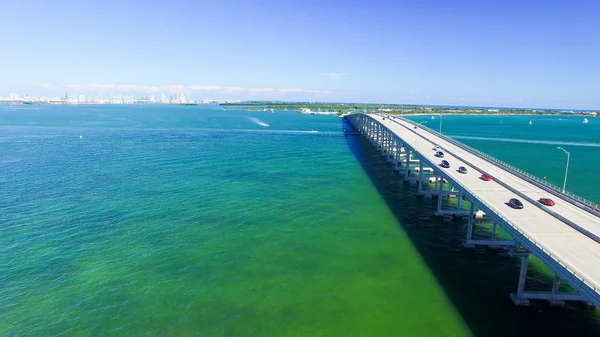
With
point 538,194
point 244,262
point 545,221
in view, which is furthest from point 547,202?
point 244,262

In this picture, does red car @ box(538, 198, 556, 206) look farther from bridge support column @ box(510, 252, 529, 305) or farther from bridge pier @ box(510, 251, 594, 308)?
bridge support column @ box(510, 252, 529, 305)

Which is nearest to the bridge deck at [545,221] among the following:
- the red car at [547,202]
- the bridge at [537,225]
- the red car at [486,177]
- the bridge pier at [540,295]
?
the bridge at [537,225]

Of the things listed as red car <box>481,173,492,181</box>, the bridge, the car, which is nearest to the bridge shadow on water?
the bridge

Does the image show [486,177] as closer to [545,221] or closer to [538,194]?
[538,194]

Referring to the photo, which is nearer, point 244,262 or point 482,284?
point 482,284

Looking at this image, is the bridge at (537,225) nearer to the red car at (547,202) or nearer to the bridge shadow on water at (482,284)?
the red car at (547,202)

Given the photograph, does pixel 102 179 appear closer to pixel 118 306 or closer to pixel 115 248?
pixel 115 248
